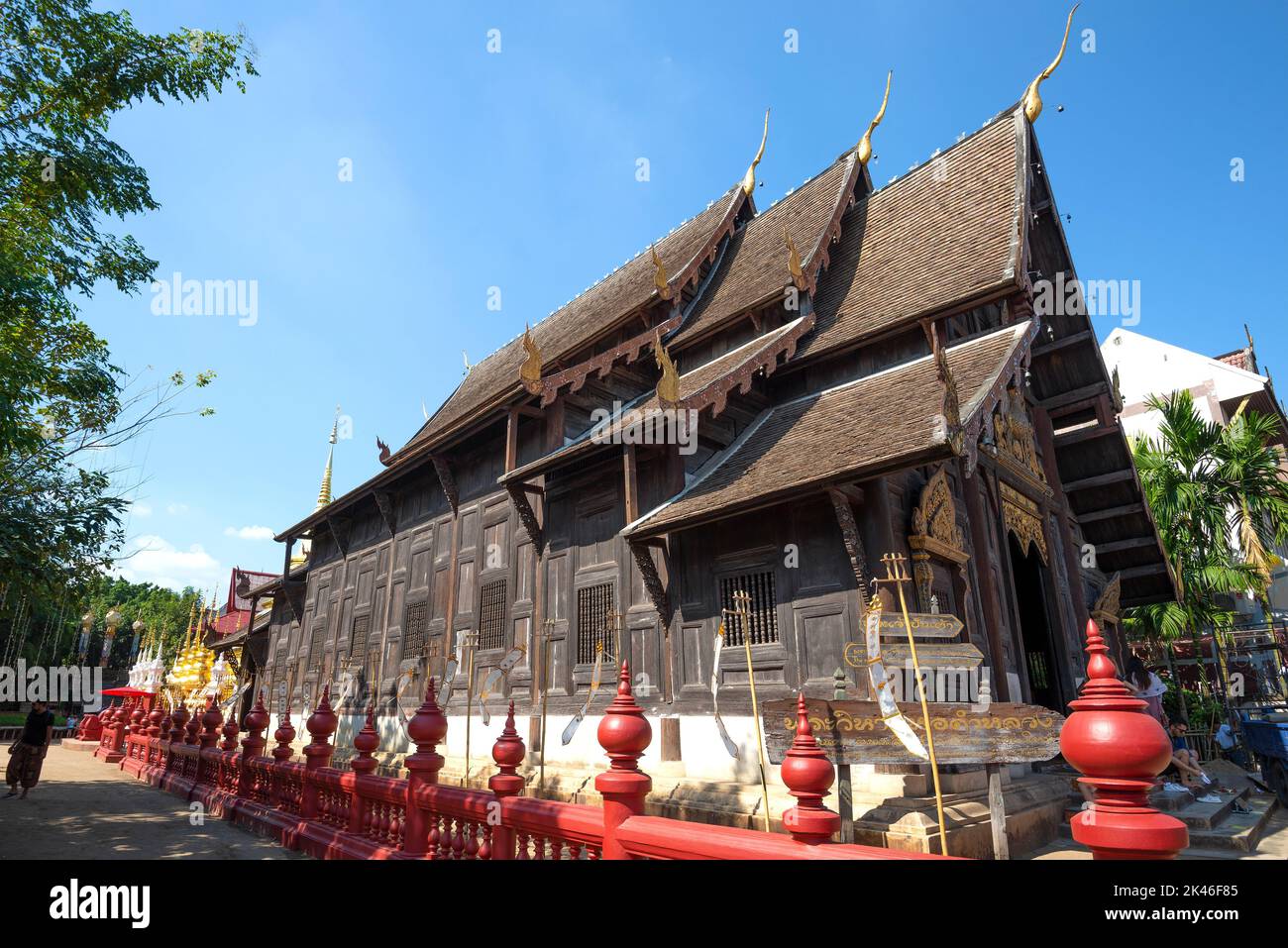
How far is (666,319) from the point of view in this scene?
13945mm

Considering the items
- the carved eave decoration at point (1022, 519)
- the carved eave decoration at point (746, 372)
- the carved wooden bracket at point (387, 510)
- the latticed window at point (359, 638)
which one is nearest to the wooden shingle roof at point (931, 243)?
the carved eave decoration at point (746, 372)

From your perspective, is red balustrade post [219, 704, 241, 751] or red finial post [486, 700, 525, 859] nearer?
red finial post [486, 700, 525, 859]

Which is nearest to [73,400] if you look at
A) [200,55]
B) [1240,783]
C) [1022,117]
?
[200,55]

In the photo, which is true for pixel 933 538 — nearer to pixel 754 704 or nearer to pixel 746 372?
pixel 746 372

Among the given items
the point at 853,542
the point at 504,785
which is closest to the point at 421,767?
the point at 504,785

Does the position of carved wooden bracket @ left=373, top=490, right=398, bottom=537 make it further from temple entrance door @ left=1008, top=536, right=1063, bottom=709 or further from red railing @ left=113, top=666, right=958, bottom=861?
temple entrance door @ left=1008, top=536, right=1063, bottom=709

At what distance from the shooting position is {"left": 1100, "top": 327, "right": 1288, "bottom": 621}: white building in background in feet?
89.9

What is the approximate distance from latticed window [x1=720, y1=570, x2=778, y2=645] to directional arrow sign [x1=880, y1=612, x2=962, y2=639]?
2.82 m

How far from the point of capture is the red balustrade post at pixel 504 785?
4.71 metres

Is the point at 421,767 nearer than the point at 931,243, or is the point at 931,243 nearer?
the point at 421,767

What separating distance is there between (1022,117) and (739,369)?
7.04 meters

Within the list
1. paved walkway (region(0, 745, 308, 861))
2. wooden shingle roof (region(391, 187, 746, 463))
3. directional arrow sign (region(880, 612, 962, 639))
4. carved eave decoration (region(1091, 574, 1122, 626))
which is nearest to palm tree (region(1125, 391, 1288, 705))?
carved eave decoration (region(1091, 574, 1122, 626))

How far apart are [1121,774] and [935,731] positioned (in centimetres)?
380
